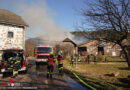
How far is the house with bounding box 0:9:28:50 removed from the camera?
1794cm

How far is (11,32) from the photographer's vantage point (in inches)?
742

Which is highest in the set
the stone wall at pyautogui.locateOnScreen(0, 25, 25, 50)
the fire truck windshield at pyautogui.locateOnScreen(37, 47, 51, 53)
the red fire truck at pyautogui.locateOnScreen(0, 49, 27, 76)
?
the stone wall at pyautogui.locateOnScreen(0, 25, 25, 50)

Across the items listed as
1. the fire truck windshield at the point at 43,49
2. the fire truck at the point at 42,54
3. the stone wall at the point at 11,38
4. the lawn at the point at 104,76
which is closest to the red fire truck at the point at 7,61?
the lawn at the point at 104,76

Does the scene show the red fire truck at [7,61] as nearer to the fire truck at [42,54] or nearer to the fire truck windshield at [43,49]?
the fire truck at [42,54]

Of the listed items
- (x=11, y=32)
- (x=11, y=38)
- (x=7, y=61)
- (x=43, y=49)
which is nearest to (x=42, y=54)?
(x=43, y=49)

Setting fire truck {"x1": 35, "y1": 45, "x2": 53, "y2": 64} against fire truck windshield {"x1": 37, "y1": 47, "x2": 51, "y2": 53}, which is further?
fire truck windshield {"x1": 37, "y1": 47, "x2": 51, "y2": 53}

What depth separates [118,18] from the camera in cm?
776

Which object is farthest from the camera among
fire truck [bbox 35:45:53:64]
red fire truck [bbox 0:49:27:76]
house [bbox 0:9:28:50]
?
house [bbox 0:9:28:50]

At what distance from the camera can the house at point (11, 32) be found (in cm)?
1794

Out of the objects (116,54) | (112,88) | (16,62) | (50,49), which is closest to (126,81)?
(112,88)

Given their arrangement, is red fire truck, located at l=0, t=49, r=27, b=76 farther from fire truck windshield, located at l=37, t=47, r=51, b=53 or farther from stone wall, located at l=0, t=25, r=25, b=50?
stone wall, located at l=0, t=25, r=25, b=50

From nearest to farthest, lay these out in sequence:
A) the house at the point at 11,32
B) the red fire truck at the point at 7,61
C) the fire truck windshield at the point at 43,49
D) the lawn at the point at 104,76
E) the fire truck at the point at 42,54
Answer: the lawn at the point at 104,76 → the red fire truck at the point at 7,61 → the fire truck at the point at 42,54 → the fire truck windshield at the point at 43,49 → the house at the point at 11,32

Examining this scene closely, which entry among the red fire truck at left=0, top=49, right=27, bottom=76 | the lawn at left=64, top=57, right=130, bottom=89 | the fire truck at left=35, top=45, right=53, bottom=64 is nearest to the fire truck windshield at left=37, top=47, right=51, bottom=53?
the fire truck at left=35, top=45, right=53, bottom=64

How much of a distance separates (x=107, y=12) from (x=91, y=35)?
73.8 inches
